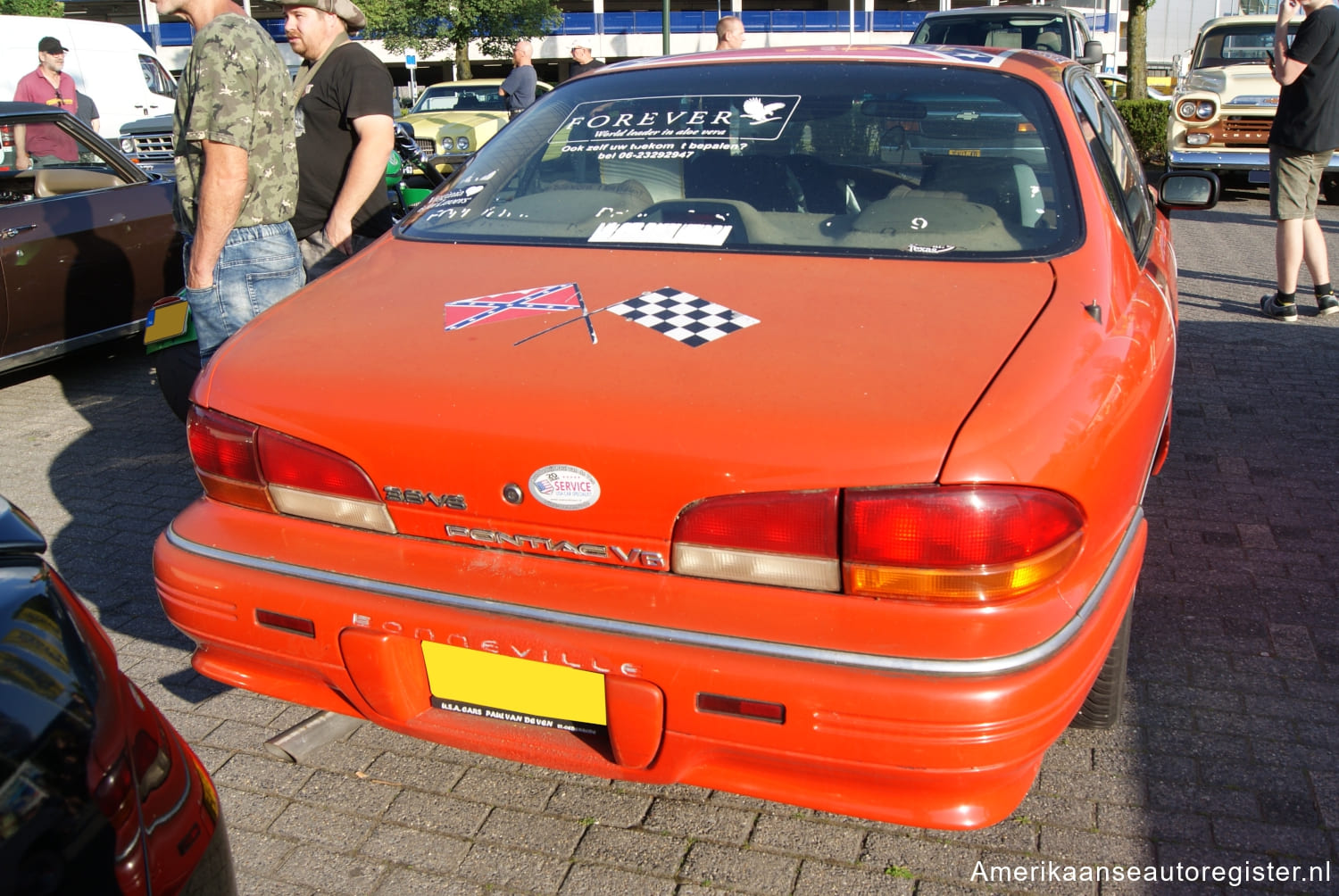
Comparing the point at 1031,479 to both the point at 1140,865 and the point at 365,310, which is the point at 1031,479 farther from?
the point at 365,310

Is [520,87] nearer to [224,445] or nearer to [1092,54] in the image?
[1092,54]

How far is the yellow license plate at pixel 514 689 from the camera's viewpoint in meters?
1.94

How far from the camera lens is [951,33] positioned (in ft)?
40.3

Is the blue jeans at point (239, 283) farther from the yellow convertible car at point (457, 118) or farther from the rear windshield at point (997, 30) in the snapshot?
the rear windshield at point (997, 30)

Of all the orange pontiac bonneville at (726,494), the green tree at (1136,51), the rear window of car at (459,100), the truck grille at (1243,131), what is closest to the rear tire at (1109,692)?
the orange pontiac bonneville at (726,494)

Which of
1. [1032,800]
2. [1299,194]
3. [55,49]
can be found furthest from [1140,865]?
[55,49]

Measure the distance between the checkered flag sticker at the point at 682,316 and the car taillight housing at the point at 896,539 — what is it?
44cm

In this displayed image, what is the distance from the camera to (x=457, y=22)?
115 feet

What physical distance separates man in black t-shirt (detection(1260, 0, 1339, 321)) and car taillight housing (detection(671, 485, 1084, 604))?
5536 mm

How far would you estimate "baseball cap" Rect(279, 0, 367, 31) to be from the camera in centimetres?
414

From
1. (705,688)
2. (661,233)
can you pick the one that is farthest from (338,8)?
(705,688)

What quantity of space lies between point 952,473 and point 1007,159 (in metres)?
1.30

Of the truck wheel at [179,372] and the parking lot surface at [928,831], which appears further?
the truck wheel at [179,372]

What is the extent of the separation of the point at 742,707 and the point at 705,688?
0.23 ft
